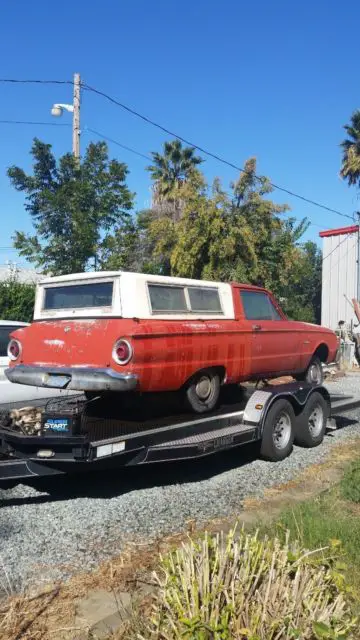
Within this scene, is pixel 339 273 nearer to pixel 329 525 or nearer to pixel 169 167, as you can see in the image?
pixel 169 167

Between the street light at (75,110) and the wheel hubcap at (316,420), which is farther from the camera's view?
the street light at (75,110)

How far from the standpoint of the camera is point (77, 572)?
4000 mm

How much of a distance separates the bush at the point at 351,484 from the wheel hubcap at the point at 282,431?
103cm

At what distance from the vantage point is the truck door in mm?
7199

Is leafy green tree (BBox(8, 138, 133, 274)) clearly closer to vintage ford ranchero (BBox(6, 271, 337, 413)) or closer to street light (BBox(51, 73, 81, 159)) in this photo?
street light (BBox(51, 73, 81, 159))

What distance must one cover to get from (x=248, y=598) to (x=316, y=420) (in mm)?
5761

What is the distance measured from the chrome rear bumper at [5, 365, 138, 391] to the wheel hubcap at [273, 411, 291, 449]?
2381 mm

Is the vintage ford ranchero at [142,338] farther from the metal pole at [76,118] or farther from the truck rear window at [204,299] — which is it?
the metal pole at [76,118]

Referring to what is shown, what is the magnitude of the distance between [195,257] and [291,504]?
1466cm

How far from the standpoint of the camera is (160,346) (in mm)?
5758

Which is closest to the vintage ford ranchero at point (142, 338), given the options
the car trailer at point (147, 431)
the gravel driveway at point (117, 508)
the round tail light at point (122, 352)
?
the round tail light at point (122, 352)

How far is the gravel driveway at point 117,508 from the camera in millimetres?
4266

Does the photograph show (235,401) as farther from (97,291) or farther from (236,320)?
(97,291)

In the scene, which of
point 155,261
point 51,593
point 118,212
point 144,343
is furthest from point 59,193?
point 51,593
